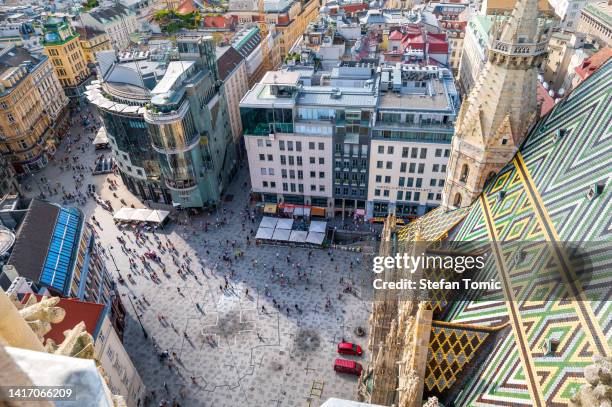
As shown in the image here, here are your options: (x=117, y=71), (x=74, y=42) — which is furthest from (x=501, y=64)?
(x=74, y=42)

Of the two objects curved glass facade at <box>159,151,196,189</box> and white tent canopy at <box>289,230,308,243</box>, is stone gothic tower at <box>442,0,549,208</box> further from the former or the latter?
curved glass facade at <box>159,151,196,189</box>

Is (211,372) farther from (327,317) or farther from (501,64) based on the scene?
(501,64)

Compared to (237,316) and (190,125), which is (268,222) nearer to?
(237,316)

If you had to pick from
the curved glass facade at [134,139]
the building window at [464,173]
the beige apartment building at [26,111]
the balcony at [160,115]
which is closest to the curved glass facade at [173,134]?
the balcony at [160,115]

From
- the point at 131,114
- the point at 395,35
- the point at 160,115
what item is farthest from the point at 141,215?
the point at 395,35

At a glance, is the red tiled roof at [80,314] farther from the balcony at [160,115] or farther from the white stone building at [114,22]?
the white stone building at [114,22]

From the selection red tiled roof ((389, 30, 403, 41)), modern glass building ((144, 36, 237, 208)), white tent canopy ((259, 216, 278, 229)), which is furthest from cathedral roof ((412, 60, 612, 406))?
red tiled roof ((389, 30, 403, 41))

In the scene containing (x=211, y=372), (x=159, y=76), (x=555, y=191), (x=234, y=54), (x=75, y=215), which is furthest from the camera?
(x=234, y=54)
